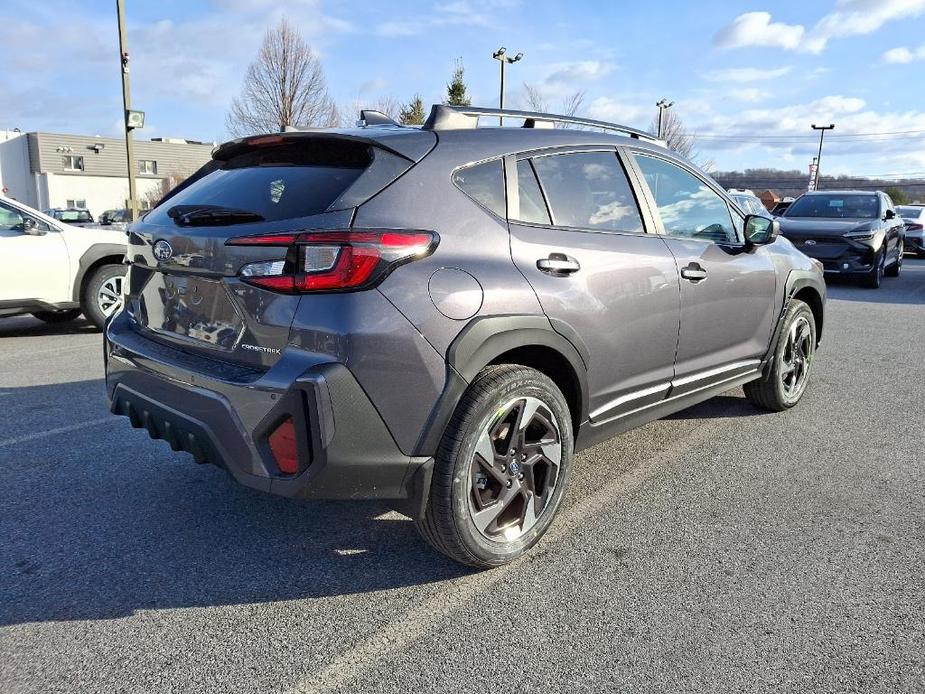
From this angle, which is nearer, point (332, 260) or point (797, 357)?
point (332, 260)

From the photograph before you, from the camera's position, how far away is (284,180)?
282 centimetres

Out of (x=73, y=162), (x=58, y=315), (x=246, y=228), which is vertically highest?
(x=73, y=162)

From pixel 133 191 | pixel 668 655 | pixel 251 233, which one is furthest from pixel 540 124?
pixel 133 191

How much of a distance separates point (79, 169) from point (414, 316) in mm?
68027

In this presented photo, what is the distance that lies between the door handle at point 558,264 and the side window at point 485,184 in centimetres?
25

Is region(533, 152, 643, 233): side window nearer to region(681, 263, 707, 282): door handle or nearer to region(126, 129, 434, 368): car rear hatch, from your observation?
region(681, 263, 707, 282): door handle

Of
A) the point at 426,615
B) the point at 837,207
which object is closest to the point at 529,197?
the point at 426,615

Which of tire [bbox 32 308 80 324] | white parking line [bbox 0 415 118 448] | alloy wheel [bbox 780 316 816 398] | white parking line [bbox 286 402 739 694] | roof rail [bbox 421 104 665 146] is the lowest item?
white parking line [bbox 286 402 739 694]

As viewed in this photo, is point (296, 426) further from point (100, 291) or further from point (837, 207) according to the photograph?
point (837, 207)

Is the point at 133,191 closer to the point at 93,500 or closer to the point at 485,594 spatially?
the point at 93,500

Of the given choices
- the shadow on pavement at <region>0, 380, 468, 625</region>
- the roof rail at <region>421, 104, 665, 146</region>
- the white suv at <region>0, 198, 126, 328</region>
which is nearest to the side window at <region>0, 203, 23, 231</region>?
the white suv at <region>0, 198, 126, 328</region>

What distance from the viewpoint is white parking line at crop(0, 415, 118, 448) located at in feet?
14.1

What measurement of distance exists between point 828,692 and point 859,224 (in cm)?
1266

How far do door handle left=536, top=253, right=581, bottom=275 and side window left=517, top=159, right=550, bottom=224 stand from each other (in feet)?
0.55
